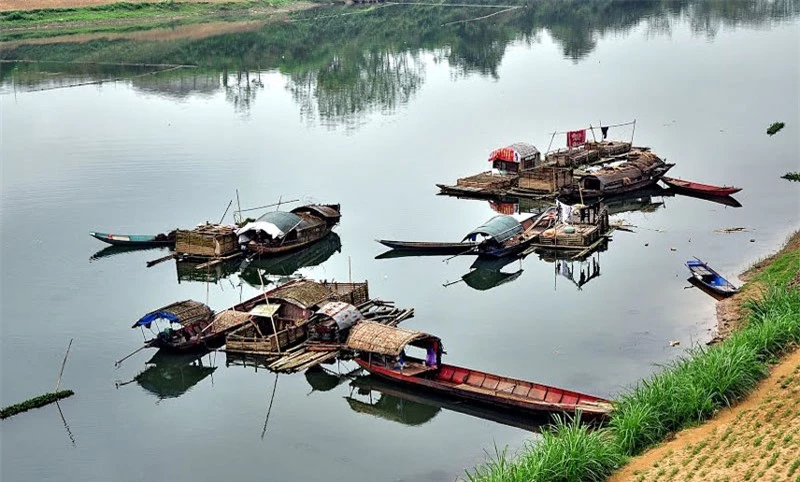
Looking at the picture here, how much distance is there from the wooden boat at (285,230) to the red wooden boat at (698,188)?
14.1 m

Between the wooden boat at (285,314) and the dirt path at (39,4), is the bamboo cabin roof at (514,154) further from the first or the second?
the dirt path at (39,4)

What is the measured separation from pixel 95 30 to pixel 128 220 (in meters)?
54.6

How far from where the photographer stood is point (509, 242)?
3309 centimetres

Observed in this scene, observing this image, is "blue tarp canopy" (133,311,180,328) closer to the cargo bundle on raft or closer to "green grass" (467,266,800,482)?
"green grass" (467,266,800,482)

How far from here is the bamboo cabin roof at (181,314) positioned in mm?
25359

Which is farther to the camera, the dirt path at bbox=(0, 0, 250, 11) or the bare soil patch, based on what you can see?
the dirt path at bbox=(0, 0, 250, 11)

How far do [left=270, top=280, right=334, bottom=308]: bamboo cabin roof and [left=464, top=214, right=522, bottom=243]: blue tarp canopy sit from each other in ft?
23.5

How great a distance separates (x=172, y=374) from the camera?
81.7 ft

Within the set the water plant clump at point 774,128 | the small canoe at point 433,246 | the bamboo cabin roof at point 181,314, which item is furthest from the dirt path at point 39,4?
the bamboo cabin roof at point 181,314

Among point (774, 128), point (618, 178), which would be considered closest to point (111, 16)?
point (774, 128)

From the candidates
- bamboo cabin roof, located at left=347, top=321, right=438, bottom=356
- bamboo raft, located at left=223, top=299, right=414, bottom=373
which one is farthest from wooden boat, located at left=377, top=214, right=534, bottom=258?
bamboo cabin roof, located at left=347, top=321, right=438, bottom=356

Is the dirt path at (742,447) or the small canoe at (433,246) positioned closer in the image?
the dirt path at (742,447)

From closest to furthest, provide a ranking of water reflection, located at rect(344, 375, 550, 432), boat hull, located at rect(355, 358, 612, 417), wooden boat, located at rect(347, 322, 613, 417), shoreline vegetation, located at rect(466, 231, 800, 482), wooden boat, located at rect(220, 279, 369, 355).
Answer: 1. shoreline vegetation, located at rect(466, 231, 800, 482)
2. boat hull, located at rect(355, 358, 612, 417)
3. wooden boat, located at rect(347, 322, 613, 417)
4. water reflection, located at rect(344, 375, 550, 432)
5. wooden boat, located at rect(220, 279, 369, 355)

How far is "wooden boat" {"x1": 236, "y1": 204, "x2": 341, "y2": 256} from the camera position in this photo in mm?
33156
